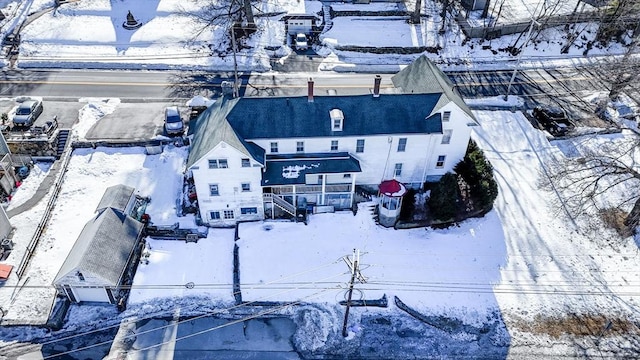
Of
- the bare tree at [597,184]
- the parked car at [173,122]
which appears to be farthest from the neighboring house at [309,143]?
the bare tree at [597,184]

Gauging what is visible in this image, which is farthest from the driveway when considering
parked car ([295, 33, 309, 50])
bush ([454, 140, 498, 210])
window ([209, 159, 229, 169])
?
bush ([454, 140, 498, 210])

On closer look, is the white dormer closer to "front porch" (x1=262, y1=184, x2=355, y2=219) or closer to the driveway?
"front porch" (x1=262, y1=184, x2=355, y2=219)

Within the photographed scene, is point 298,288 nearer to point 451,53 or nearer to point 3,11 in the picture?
point 451,53

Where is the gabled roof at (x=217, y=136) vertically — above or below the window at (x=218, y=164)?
above

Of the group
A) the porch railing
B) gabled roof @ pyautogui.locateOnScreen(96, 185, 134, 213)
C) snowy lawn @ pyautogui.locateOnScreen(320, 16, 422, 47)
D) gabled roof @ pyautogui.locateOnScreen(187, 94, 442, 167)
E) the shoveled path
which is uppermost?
gabled roof @ pyautogui.locateOnScreen(187, 94, 442, 167)

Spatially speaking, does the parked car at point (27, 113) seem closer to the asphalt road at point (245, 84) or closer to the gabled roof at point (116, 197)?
the asphalt road at point (245, 84)

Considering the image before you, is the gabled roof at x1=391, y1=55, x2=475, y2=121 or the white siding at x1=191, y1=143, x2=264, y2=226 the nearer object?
the white siding at x1=191, y1=143, x2=264, y2=226
